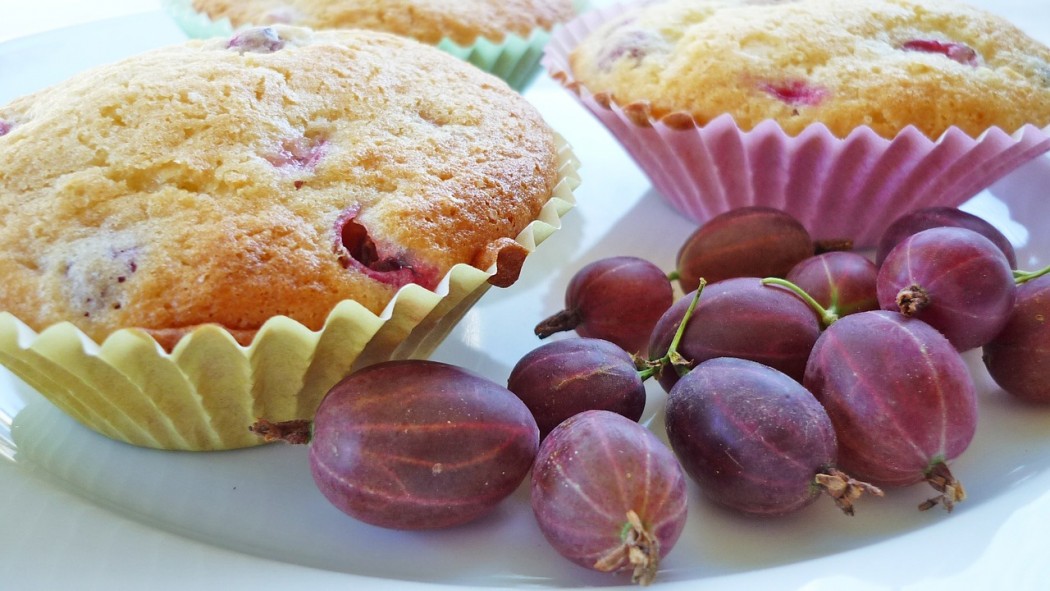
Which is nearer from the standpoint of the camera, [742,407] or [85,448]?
[742,407]

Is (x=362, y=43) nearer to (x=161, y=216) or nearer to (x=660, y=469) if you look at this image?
(x=161, y=216)

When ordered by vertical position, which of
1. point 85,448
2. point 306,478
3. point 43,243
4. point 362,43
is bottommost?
point 85,448

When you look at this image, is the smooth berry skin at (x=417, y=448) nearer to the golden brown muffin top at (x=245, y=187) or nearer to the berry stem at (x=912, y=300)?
the golden brown muffin top at (x=245, y=187)

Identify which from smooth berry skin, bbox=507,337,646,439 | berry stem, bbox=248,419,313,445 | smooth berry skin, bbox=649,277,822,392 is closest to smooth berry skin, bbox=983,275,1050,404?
smooth berry skin, bbox=649,277,822,392

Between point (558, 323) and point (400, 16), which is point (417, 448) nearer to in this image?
point (558, 323)

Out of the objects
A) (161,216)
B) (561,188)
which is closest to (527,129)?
(561,188)

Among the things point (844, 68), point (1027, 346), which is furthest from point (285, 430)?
point (844, 68)

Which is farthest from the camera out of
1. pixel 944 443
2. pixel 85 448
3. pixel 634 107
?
pixel 634 107
